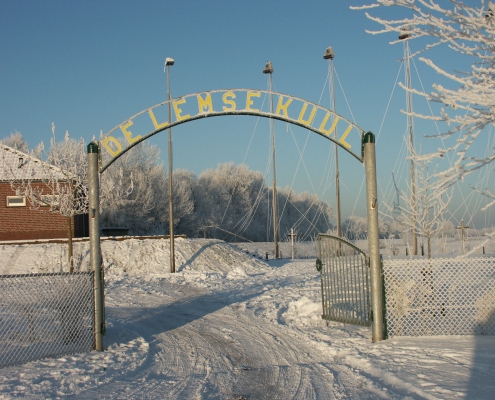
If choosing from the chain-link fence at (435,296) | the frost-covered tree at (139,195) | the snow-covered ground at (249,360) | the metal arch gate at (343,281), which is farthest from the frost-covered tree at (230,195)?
the chain-link fence at (435,296)

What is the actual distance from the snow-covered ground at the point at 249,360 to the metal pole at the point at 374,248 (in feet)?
1.38

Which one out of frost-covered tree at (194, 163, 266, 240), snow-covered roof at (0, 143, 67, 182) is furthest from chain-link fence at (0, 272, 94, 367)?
frost-covered tree at (194, 163, 266, 240)

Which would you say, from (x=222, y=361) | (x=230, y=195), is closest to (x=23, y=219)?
(x=222, y=361)

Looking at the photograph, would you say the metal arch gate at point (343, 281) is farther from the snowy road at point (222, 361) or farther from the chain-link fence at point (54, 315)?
the chain-link fence at point (54, 315)

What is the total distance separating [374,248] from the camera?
9.19 m

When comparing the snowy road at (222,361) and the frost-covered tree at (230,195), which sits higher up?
the frost-covered tree at (230,195)

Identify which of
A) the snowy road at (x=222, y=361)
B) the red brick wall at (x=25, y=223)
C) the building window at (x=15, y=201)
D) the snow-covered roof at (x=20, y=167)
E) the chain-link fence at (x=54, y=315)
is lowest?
the snowy road at (x=222, y=361)

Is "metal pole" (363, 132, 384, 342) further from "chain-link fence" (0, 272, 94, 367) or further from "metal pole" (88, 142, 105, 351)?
"chain-link fence" (0, 272, 94, 367)

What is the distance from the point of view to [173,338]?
10438 mm

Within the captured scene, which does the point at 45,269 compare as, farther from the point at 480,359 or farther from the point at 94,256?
the point at 480,359

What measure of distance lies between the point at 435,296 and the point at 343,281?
185 centimetres

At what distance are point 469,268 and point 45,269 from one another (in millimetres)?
18577

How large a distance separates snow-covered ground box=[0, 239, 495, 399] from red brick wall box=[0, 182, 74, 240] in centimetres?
1400

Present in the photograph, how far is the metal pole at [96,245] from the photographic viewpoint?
8922mm
